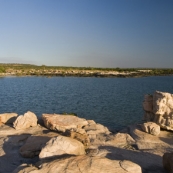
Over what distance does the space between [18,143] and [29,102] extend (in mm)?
24738

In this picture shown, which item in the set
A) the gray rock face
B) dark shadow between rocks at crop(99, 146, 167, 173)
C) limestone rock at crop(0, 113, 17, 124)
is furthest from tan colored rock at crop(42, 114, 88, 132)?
the gray rock face

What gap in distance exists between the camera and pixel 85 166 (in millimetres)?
10953

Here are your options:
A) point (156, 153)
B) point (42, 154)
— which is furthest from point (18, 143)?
point (156, 153)

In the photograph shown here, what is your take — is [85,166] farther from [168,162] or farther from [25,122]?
[25,122]

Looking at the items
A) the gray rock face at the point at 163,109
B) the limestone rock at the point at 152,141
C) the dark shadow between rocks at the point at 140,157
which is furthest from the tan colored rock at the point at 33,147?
the gray rock face at the point at 163,109

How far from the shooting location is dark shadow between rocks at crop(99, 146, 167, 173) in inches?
542

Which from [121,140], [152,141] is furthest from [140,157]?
[152,141]

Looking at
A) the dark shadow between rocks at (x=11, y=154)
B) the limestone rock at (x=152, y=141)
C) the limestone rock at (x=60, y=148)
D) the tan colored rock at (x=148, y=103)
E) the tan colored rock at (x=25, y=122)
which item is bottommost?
the dark shadow between rocks at (x=11, y=154)

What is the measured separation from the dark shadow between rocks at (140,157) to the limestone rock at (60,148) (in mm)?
2370

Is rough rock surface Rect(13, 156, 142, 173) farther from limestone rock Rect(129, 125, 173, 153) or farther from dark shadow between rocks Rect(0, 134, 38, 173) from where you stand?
limestone rock Rect(129, 125, 173, 153)

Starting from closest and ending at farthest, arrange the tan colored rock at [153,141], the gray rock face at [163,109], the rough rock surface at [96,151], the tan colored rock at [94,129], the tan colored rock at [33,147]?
the rough rock surface at [96,151], the tan colored rock at [33,147], the tan colored rock at [153,141], the tan colored rock at [94,129], the gray rock face at [163,109]

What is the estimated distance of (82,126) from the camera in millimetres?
22172

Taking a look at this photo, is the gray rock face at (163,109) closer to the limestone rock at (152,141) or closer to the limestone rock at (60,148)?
the limestone rock at (152,141)

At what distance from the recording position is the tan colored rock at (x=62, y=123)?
20281 millimetres
